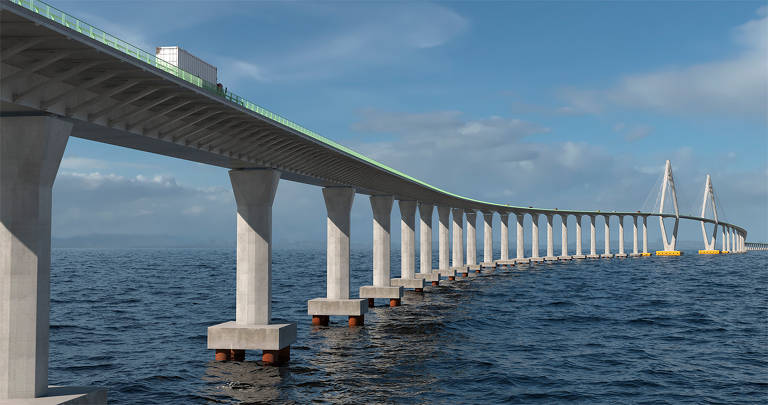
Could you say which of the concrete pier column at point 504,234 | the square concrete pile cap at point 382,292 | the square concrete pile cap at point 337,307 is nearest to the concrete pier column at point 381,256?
the square concrete pile cap at point 382,292

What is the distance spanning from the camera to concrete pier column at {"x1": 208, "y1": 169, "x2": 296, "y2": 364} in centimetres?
3431

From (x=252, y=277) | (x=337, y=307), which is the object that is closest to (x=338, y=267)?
(x=337, y=307)

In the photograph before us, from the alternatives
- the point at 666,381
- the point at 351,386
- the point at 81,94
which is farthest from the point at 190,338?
the point at 666,381

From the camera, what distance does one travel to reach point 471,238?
4572 inches

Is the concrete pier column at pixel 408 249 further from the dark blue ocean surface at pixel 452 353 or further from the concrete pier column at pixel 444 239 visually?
the concrete pier column at pixel 444 239

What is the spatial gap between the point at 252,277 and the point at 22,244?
1786cm

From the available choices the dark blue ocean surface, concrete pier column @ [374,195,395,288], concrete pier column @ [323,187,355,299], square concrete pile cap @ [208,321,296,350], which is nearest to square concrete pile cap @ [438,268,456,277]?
the dark blue ocean surface

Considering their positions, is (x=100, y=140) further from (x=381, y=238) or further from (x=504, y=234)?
(x=504, y=234)

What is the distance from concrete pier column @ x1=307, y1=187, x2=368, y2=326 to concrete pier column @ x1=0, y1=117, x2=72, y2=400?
1193 inches

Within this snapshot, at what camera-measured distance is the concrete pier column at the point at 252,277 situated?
113 feet

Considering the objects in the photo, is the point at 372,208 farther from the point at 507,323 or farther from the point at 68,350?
the point at 68,350

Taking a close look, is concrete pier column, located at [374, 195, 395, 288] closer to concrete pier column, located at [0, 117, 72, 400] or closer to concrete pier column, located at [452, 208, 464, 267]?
concrete pier column, located at [452, 208, 464, 267]

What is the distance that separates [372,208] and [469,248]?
5066 cm

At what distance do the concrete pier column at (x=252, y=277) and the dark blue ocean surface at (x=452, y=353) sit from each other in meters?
1.36
